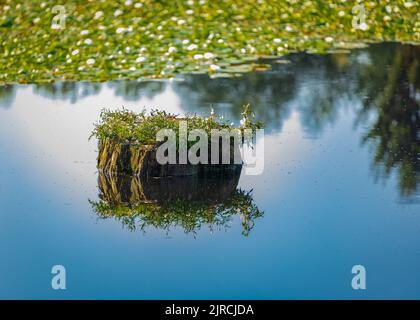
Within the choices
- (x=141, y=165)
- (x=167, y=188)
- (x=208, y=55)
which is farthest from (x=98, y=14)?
(x=167, y=188)

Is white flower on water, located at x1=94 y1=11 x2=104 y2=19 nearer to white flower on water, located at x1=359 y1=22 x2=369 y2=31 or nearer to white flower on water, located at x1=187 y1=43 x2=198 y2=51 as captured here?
white flower on water, located at x1=187 y1=43 x2=198 y2=51

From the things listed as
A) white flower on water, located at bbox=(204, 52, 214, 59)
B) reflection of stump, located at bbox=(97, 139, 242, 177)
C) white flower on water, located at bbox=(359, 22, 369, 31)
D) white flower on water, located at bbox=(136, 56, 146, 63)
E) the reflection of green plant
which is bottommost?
the reflection of green plant

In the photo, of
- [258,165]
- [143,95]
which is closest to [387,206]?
[258,165]

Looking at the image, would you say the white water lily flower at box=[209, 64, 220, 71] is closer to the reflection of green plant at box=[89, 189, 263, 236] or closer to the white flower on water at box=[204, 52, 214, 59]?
the white flower on water at box=[204, 52, 214, 59]

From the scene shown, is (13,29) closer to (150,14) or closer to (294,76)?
(150,14)

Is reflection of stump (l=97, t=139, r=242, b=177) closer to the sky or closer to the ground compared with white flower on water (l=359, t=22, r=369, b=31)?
closer to the ground

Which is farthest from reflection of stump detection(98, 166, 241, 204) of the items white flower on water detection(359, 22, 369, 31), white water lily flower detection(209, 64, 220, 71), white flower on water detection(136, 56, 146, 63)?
white flower on water detection(359, 22, 369, 31)

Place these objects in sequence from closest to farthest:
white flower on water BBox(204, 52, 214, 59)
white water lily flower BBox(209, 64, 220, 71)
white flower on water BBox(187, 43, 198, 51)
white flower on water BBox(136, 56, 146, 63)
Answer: white water lily flower BBox(209, 64, 220, 71), white flower on water BBox(136, 56, 146, 63), white flower on water BBox(204, 52, 214, 59), white flower on water BBox(187, 43, 198, 51)

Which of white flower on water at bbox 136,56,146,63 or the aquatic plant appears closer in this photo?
the aquatic plant

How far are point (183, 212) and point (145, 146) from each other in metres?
1.61

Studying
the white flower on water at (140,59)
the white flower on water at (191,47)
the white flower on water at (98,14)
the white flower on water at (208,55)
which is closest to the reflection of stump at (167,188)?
the white flower on water at (140,59)

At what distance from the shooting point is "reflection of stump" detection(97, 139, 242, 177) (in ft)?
46.2

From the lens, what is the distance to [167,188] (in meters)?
13.7

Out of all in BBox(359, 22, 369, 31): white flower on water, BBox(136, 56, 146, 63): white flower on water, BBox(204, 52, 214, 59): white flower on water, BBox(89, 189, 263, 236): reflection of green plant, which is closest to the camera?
BBox(89, 189, 263, 236): reflection of green plant
